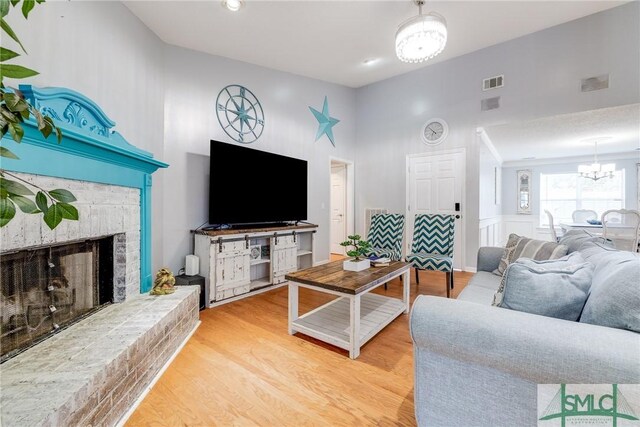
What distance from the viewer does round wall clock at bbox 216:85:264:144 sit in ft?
12.0

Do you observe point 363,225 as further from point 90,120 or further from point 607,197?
point 607,197

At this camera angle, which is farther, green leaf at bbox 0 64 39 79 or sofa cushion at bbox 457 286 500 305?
sofa cushion at bbox 457 286 500 305

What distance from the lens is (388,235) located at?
392 centimetres

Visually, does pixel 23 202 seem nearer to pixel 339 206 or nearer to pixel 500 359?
pixel 500 359

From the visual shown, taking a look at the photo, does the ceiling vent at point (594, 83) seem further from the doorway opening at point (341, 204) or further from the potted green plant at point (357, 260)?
the potted green plant at point (357, 260)

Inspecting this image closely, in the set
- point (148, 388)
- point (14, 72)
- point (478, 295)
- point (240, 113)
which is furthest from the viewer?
point (240, 113)

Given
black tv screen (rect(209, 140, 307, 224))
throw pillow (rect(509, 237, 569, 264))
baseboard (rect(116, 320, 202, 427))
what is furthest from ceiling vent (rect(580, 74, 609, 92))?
baseboard (rect(116, 320, 202, 427))

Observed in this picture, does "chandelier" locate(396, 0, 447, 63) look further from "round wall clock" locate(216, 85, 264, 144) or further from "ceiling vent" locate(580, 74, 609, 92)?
"ceiling vent" locate(580, 74, 609, 92)

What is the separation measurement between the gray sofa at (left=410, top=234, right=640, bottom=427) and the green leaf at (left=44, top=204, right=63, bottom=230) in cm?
118

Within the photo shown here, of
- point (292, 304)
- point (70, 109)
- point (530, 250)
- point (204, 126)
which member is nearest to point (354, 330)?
point (292, 304)

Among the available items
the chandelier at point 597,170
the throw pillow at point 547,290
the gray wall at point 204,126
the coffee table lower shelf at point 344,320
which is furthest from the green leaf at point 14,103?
the chandelier at point 597,170

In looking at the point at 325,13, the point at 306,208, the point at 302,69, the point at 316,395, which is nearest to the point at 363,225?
the point at 306,208

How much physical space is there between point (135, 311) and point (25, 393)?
A: 2.73 feet

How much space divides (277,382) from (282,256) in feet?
6.76
